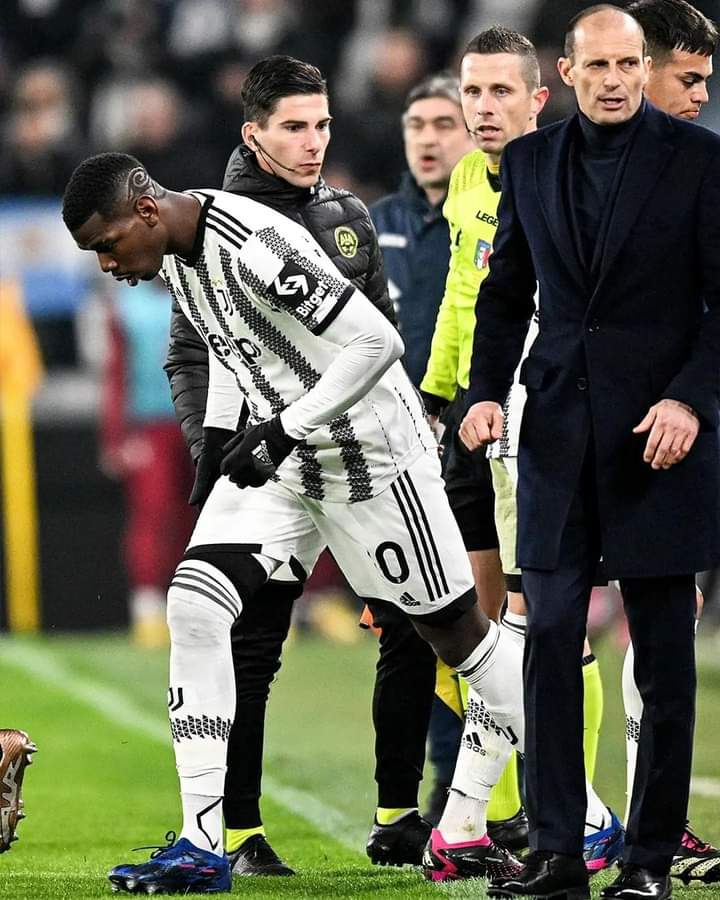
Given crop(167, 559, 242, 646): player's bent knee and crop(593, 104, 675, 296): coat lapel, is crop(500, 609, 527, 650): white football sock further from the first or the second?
crop(593, 104, 675, 296): coat lapel

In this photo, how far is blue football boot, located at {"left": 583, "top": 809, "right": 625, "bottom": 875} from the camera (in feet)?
16.4

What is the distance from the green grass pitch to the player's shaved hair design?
5.22ft

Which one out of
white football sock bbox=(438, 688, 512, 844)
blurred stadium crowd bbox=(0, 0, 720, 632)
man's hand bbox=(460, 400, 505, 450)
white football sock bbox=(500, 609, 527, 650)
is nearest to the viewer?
man's hand bbox=(460, 400, 505, 450)

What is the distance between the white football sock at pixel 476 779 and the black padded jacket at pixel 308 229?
1.05 m

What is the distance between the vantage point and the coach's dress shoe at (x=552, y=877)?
13.5 ft

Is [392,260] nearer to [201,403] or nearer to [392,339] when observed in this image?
[201,403]

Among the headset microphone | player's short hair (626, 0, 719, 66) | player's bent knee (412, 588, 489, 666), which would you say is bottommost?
player's bent knee (412, 588, 489, 666)

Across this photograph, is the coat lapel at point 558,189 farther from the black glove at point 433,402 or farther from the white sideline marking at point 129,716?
the white sideline marking at point 129,716

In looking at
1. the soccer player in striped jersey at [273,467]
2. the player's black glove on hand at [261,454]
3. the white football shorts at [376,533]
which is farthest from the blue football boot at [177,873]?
the player's black glove on hand at [261,454]

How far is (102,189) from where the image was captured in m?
4.41

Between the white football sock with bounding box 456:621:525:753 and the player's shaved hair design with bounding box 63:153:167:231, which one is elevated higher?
the player's shaved hair design with bounding box 63:153:167:231

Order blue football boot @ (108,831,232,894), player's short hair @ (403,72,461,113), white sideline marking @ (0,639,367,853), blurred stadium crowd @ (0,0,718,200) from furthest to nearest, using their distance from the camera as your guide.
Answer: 1. blurred stadium crowd @ (0,0,718,200)
2. player's short hair @ (403,72,461,113)
3. white sideline marking @ (0,639,367,853)
4. blue football boot @ (108,831,232,894)

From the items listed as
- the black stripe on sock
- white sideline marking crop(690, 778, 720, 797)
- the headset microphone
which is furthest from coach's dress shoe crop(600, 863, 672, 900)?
white sideline marking crop(690, 778, 720, 797)

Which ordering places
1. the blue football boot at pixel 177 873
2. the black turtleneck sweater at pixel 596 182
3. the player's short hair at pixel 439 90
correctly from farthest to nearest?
the player's short hair at pixel 439 90
the blue football boot at pixel 177 873
the black turtleneck sweater at pixel 596 182
